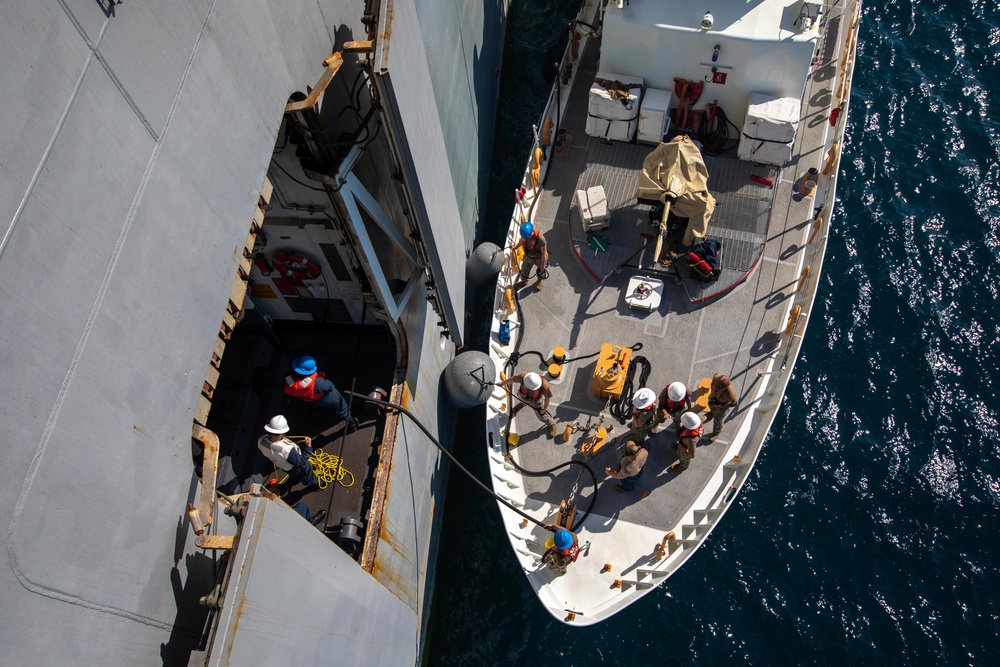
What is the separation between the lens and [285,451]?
1197 cm

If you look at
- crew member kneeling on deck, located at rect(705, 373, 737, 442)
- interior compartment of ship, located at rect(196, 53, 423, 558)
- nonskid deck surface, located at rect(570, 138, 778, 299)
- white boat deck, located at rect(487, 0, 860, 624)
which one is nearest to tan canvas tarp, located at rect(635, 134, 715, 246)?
nonskid deck surface, located at rect(570, 138, 778, 299)

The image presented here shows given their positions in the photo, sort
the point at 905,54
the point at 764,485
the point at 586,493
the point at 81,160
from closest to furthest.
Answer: the point at 81,160, the point at 586,493, the point at 764,485, the point at 905,54

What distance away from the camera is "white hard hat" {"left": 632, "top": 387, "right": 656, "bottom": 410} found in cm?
1357

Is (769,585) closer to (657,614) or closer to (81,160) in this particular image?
(657,614)

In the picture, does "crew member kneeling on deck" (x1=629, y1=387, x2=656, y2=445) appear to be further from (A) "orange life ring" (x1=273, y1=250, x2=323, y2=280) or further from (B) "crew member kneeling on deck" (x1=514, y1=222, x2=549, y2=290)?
(A) "orange life ring" (x1=273, y1=250, x2=323, y2=280)

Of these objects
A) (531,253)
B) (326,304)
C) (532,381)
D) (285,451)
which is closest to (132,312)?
(285,451)

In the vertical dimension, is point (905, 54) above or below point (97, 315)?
above

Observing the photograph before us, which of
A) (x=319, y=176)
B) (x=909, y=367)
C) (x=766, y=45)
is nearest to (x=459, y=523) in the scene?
(x=319, y=176)

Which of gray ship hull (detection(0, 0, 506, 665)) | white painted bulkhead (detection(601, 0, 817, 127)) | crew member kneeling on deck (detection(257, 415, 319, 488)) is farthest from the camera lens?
white painted bulkhead (detection(601, 0, 817, 127))

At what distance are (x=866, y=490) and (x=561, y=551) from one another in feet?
27.7

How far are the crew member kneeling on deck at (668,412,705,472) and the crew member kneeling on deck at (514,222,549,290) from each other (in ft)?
15.7

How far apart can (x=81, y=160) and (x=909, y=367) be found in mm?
18601

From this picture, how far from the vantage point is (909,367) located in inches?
694

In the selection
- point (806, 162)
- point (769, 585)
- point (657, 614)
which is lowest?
point (657, 614)
